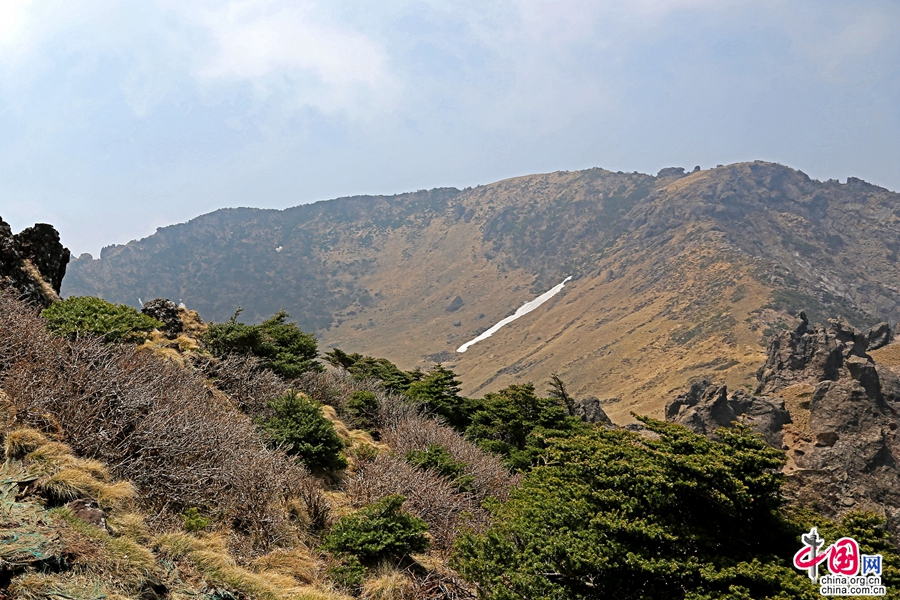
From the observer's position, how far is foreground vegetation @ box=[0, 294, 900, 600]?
5.49 metres

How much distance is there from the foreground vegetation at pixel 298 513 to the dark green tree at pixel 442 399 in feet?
38.0

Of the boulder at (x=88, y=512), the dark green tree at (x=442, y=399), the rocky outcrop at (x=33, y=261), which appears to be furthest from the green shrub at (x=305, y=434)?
the dark green tree at (x=442, y=399)

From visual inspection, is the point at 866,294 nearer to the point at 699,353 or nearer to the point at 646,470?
the point at 699,353

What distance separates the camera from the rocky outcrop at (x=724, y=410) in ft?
91.6

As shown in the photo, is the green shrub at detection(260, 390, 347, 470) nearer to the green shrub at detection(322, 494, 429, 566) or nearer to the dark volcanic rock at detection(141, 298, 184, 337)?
the green shrub at detection(322, 494, 429, 566)

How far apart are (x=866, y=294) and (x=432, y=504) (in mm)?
201139

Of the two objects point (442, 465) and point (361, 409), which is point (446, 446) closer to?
point (442, 465)

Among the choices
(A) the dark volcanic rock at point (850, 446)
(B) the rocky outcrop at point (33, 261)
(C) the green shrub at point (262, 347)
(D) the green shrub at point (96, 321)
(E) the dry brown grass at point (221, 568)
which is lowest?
(A) the dark volcanic rock at point (850, 446)

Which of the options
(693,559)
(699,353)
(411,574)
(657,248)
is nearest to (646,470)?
(693,559)

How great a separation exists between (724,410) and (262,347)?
31.0m

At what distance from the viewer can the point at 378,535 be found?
806 centimetres

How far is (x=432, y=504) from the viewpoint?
10328 mm

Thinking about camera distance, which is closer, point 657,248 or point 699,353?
point 699,353

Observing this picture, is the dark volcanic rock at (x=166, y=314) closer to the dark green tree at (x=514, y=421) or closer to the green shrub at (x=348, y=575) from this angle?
the green shrub at (x=348, y=575)
